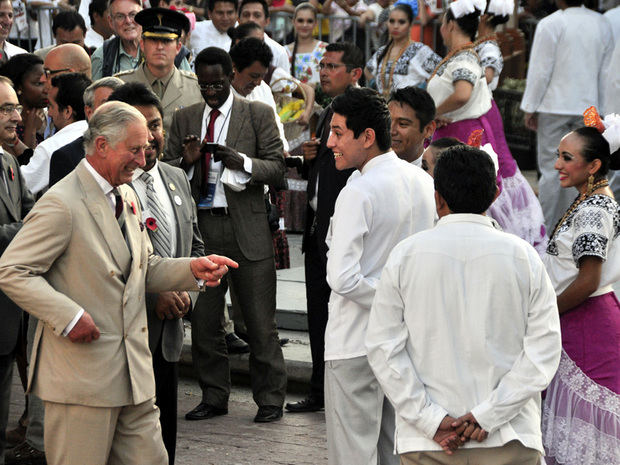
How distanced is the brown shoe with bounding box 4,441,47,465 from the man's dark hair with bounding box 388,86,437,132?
2.88 metres

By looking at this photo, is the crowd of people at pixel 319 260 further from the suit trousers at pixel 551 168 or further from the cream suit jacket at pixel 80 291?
the suit trousers at pixel 551 168

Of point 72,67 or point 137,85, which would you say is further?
point 72,67

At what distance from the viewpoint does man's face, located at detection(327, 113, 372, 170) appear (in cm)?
492

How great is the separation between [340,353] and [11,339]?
1.75m

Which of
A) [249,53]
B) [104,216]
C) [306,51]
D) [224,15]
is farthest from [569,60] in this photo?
[104,216]

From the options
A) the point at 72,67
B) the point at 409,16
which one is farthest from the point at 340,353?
the point at 409,16

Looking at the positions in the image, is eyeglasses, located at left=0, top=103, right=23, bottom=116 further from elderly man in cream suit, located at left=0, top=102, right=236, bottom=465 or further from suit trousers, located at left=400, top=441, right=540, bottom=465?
suit trousers, located at left=400, top=441, right=540, bottom=465

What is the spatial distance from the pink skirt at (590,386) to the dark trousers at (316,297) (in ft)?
5.81

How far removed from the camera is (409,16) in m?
9.47

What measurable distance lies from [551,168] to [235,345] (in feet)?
12.0

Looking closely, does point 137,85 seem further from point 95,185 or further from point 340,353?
point 340,353

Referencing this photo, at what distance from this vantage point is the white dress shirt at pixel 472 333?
3646mm

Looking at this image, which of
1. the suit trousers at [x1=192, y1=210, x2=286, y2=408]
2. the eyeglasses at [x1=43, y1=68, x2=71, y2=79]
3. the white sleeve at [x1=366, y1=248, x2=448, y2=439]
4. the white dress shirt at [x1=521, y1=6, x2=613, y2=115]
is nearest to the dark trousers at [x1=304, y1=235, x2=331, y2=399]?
the suit trousers at [x1=192, y1=210, x2=286, y2=408]

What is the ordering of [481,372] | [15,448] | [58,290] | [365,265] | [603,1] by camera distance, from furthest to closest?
[603,1] → [15,448] → [365,265] → [58,290] → [481,372]
